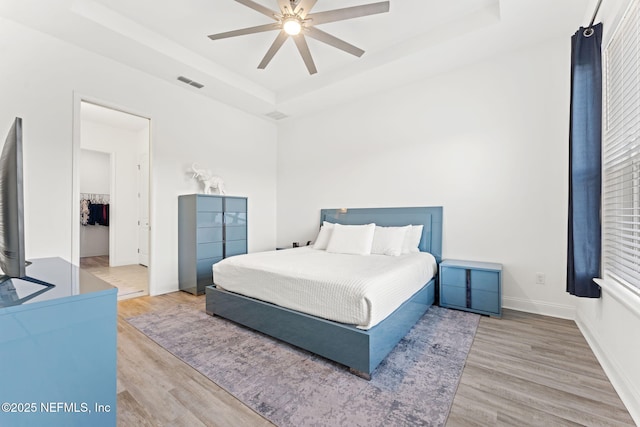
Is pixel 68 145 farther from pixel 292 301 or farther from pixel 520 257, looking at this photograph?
pixel 520 257

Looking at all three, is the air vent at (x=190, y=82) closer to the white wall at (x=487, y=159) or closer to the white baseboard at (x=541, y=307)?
the white wall at (x=487, y=159)

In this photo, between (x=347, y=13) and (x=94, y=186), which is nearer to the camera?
(x=347, y=13)

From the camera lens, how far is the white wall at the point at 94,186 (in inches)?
248

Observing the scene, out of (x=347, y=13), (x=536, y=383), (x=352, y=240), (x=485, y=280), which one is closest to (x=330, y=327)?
(x=536, y=383)

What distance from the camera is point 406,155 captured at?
12.7 feet

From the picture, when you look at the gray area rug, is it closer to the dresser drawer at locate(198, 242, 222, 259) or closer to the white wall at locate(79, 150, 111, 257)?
the dresser drawer at locate(198, 242, 222, 259)

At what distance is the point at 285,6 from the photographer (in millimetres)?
2223

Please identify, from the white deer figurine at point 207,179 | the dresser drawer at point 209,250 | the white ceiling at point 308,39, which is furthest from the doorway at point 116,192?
the white ceiling at point 308,39

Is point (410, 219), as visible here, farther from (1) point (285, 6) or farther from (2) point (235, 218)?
(1) point (285, 6)

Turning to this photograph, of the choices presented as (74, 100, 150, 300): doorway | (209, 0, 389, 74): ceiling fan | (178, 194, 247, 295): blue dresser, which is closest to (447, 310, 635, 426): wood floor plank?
(209, 0, 389, 74): ceiling fan

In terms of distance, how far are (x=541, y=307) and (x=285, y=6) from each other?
378 cm

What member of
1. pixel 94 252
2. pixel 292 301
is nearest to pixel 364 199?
pixel 292 301

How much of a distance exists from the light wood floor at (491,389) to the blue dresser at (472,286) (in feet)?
1.54

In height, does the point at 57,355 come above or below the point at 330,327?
above
